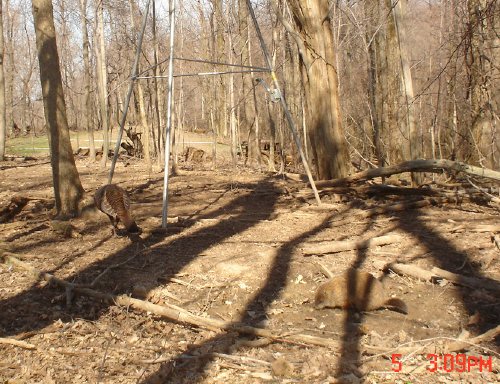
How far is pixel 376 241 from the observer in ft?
18.9

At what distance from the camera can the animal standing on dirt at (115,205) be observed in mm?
6223

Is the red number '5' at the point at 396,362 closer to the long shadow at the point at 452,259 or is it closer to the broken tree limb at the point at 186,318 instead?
the broken tree limb at the point at 186,318

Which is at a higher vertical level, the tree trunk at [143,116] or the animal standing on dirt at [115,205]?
the tree trunk at [143,116]

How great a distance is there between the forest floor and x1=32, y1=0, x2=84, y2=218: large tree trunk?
15.7 inches

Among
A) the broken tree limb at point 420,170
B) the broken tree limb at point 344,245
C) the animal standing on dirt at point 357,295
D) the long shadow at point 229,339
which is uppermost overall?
the broken tree limb at point 420,170

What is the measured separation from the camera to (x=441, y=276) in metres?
4.78

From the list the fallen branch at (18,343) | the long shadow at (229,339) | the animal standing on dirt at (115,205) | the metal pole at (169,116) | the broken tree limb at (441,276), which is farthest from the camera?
the metal pole at (169,116)

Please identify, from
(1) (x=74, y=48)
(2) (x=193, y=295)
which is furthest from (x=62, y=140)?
(1) (x=74, y=48)

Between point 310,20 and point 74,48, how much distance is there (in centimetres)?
3748

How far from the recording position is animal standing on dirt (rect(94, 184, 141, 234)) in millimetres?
6223

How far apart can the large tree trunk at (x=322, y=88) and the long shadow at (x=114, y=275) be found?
1828 millimetres

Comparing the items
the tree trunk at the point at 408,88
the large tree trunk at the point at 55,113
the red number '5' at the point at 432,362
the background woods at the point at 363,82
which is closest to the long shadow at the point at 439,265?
the red number '5' at the point at 432,362

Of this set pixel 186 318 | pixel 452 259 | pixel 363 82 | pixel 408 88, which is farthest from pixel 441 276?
pixel 363 82

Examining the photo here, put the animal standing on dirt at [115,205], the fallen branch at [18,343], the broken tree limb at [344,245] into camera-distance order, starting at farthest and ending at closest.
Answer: the animal standing on dirt at [115,205], the broken tree limb at [344,245], the fallen branch at [18,343]
